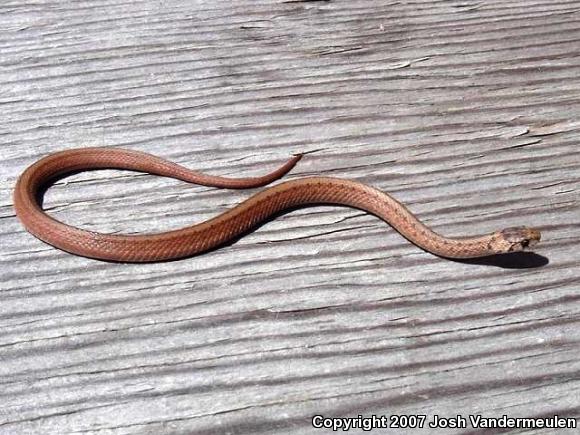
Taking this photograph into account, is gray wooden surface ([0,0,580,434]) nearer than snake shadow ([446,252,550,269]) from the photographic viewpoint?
Yes

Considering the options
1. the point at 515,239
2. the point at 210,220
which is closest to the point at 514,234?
the point at 515,239

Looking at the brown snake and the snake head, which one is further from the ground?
the brown snake

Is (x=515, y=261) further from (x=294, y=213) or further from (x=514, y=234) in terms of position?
(x=294, y=213)

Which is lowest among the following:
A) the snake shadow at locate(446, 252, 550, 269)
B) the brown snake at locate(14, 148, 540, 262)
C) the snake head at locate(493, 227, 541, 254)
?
the snake shadow at locate(446, 252, 550, 269)

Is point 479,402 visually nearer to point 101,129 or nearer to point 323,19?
point 101,129

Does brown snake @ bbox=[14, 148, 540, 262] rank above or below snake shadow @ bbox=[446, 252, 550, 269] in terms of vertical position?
above

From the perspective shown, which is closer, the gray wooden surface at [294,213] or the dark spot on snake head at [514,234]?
the gray wooden surface at [294,213]

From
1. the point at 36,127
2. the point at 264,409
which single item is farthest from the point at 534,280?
the point at 36,127
